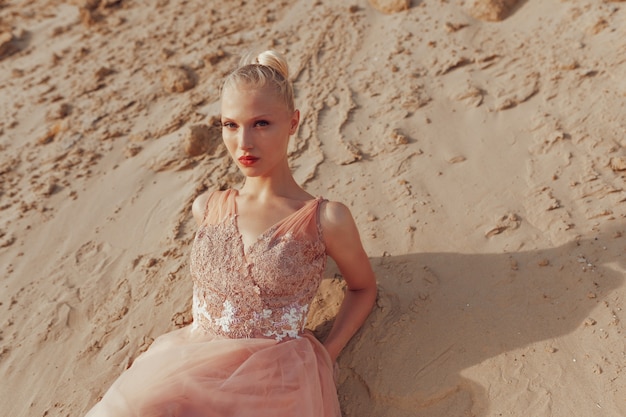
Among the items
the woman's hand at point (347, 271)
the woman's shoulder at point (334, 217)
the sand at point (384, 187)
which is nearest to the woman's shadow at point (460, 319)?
the sand at point (384, 187)

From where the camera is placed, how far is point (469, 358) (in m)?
2.94

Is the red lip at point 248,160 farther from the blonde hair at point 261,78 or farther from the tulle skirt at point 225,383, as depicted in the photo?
the tulle skirt at point 225,383

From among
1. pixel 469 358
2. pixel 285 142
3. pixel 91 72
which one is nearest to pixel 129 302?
pixel 285 142

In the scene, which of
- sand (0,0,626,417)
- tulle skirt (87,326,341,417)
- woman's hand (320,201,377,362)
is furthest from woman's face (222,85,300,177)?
sand (0,0,626,417)

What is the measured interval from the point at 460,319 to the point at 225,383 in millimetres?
1184

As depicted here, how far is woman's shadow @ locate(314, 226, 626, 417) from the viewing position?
2887mm

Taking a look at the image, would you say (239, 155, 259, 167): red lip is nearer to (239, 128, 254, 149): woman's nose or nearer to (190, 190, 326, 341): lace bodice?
(239, 128, 254, 149): woman's nose

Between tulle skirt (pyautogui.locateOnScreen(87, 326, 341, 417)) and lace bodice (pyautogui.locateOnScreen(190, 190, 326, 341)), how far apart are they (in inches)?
2.7

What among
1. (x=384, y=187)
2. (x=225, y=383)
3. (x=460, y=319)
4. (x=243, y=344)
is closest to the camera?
(x=225, y=383)

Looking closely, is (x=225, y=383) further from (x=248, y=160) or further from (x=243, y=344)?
(x=248, y=160)

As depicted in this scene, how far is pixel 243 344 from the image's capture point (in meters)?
2.62

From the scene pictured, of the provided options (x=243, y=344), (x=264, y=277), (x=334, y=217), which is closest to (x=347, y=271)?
(x=334, y=217)

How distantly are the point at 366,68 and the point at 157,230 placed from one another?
6.52ft

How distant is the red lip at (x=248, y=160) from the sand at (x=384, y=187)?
895 mm
